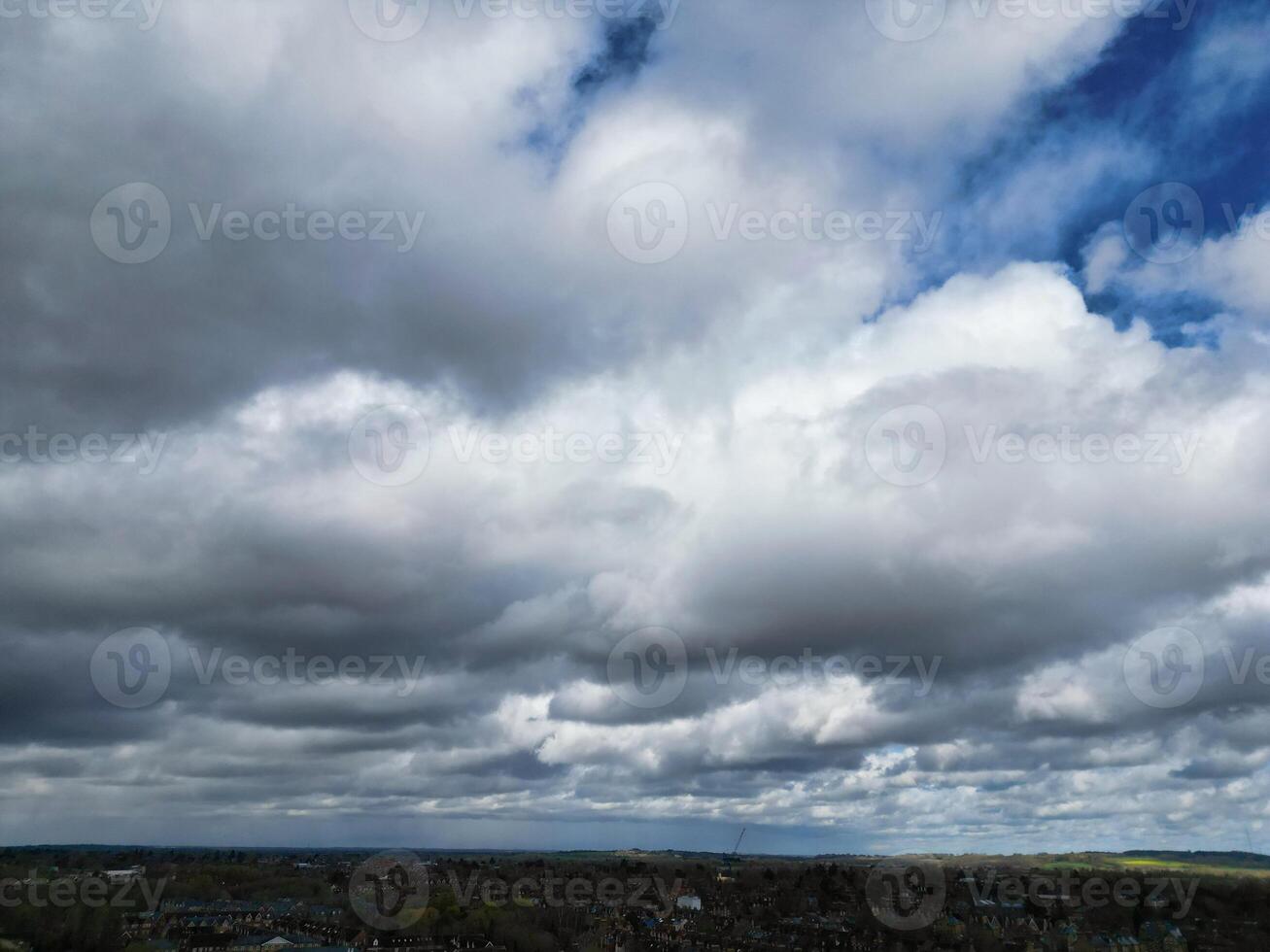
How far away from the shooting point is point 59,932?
196 m

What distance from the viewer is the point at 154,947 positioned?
199750 mm

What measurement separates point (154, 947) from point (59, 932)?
19746mm
